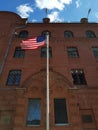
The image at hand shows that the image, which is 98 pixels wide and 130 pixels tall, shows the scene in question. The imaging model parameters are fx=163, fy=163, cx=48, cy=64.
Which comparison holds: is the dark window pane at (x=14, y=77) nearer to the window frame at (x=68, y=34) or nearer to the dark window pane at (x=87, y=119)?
the dark window pane at (x=87, y=119)

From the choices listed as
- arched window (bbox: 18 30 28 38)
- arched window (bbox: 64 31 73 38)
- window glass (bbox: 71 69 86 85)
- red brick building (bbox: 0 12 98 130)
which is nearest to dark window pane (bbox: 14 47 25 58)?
red brick building (bbox: 0 12 98 130)

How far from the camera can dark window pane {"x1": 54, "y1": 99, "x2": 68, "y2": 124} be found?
11734 mm

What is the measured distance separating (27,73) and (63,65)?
357cm

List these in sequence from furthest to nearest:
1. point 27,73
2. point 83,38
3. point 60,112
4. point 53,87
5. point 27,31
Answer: point 27,31 → point 83,38 → point 27,73 → point 53,87 → point 60,112

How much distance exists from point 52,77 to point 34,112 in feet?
11.4

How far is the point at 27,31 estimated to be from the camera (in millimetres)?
20828

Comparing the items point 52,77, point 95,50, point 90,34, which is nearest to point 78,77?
point 52,77

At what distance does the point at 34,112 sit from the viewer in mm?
12250

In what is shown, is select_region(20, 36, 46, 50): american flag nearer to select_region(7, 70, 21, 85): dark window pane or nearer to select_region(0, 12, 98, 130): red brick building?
select_region(0, 12, 98, 130): red brick building

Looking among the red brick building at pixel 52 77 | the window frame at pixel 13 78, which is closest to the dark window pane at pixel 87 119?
the red brick building at pixel 52 77

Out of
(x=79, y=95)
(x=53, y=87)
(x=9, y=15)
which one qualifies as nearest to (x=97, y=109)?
(x=79, y=95)

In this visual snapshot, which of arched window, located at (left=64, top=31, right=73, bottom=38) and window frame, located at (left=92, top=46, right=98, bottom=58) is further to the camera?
arched window, located at (left=64, top=31, right=73, bottom=38)

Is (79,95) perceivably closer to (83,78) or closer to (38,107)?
(83,78)

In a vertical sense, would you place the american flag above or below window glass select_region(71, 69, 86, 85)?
above
